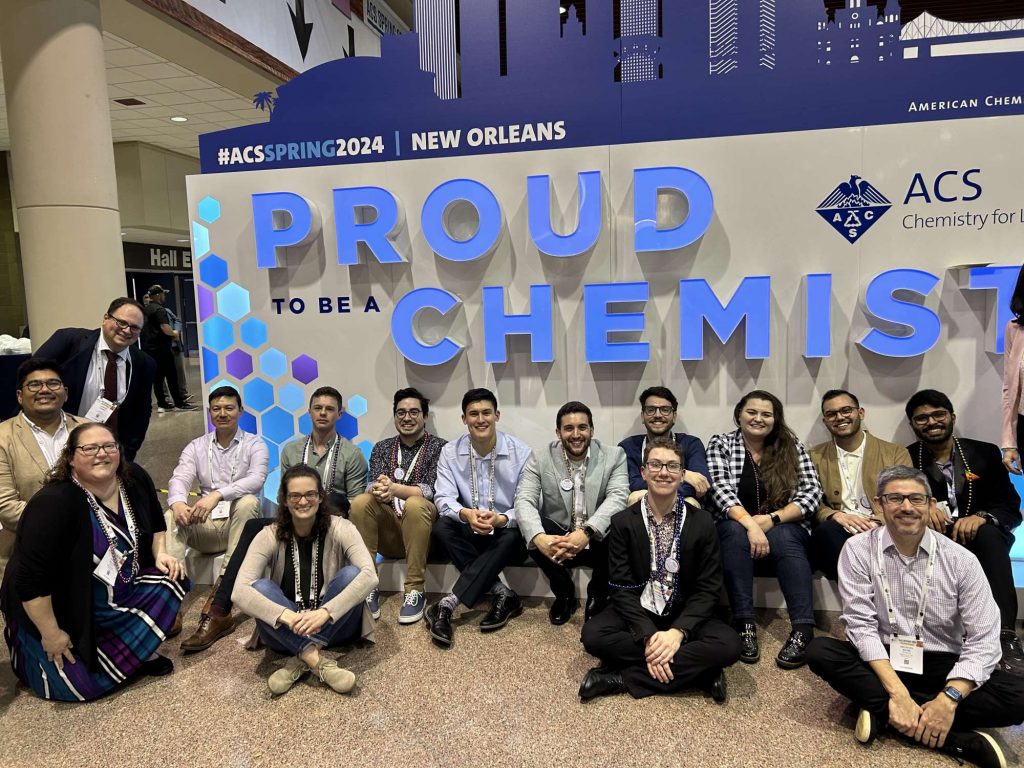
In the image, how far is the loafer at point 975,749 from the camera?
2039 mm

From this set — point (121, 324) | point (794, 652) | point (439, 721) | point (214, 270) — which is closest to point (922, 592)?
point (794, 652)

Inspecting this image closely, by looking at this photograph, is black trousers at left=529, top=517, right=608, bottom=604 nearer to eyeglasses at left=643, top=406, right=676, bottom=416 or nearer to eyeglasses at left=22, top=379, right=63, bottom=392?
eyeglasses at left=643, top=406, right=676, bottom=416

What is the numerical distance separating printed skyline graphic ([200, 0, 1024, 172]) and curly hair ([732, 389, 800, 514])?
1616mm

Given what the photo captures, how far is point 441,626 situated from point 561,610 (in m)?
0.57

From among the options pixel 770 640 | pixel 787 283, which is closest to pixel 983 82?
pixel 787 283

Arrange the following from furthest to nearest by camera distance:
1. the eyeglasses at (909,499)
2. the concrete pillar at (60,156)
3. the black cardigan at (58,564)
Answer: the concrete pillar at (60,156) → the black cardigan at (58,564) → the eyeglasses at (909,499)

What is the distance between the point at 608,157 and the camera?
12.5 ft

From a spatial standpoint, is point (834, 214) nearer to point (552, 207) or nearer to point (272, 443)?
point (552, 207)

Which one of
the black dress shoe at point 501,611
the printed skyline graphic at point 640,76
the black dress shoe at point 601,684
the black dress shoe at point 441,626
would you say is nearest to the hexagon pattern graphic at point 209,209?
the printed skyline graphic at point 640,76

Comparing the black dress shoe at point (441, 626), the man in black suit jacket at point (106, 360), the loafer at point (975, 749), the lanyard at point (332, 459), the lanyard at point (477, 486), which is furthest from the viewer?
the lanyard at point (332, 459)

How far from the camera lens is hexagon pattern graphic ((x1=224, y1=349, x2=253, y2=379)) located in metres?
4.30

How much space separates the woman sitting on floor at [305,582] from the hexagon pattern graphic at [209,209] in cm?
228

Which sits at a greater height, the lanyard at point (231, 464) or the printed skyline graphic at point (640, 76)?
A: the printed skyline graphic at point (640, 76)

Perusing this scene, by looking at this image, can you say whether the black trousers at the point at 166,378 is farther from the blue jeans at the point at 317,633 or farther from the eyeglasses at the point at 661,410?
the eyeglasses at the point at 661,410
